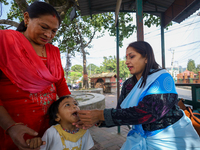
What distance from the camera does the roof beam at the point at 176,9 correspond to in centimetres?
275

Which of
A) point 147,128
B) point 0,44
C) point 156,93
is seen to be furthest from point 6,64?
point 147,128

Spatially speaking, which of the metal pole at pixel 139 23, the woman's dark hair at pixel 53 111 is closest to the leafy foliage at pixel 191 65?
the metal pole at pixel 139 23

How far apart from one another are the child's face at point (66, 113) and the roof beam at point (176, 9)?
306cm

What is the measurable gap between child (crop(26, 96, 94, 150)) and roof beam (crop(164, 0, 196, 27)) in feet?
10.0

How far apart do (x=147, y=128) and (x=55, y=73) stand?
3.76 feet

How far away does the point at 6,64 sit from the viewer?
109 cm

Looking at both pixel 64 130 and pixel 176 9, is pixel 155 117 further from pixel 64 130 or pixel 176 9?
pixel 176 9

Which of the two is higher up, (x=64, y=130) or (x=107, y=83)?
(x=64, y=130)

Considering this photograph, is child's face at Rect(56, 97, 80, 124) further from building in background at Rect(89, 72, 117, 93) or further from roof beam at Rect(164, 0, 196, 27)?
building in background at Rect(89, 72, 117, 93)

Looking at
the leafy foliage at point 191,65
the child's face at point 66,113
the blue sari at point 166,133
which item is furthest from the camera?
the leafy foliage at point 191,65

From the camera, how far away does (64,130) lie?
1579mm

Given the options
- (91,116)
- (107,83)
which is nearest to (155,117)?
(91,116)

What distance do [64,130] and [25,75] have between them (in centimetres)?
83

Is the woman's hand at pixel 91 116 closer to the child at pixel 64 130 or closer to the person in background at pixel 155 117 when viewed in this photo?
the person in background at pixel 155 117
